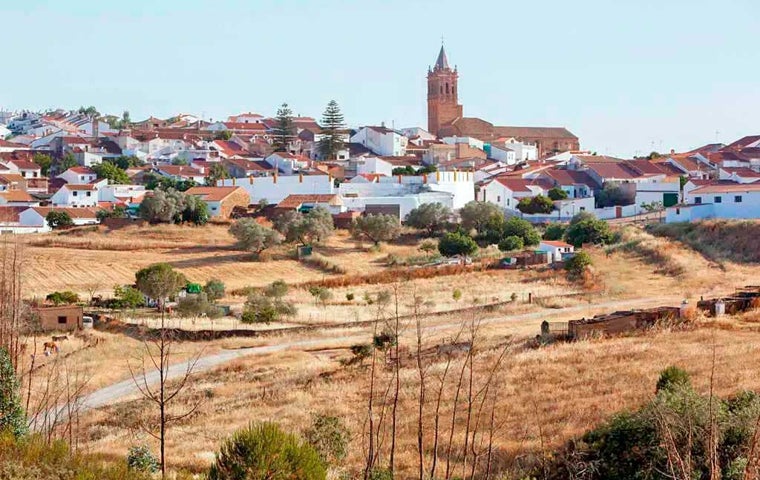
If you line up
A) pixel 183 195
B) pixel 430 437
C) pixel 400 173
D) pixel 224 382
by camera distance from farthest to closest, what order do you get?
1. pixel 400 173
2. pixel 183 195
3. pixel 224 382
4. pixel 430 437

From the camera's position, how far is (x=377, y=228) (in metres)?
43.4

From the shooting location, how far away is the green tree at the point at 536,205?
48.8 meters

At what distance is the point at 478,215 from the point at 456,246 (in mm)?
6692

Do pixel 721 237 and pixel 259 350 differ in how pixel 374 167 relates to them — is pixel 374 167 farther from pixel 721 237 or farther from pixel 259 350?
pixel 259 350

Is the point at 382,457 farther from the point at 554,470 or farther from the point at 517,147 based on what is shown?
the point at 517,147

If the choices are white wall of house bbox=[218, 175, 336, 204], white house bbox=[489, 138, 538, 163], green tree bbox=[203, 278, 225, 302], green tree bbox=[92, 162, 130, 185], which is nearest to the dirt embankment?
green tree bbox=[203, 278, 225, 302]

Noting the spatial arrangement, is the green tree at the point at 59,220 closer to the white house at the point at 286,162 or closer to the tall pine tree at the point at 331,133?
the white house at the point at 286,162

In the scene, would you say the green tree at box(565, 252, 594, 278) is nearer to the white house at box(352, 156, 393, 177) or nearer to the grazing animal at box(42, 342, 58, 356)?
the grazing animal at box(42, 342, 58, 356)

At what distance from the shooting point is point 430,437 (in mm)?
13805

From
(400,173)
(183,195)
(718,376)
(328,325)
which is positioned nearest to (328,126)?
(400,173)

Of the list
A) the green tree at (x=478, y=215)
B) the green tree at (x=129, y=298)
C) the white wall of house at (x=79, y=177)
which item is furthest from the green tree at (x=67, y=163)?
the green tree at (x=129, y=298)

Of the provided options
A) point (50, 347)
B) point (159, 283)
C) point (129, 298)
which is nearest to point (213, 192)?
point (129, 298)

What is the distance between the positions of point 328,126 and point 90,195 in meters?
23.1

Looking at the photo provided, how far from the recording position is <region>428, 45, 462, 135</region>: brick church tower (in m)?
89.4
